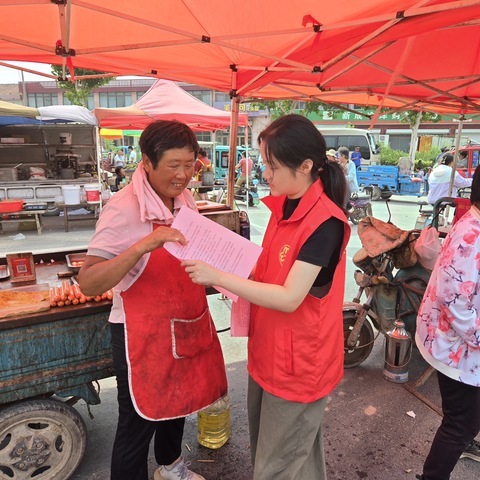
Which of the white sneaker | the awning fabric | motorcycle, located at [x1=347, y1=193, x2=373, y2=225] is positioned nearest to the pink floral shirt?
the awning fabric

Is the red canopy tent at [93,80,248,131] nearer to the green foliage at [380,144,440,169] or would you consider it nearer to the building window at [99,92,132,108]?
the green foliage at [380,144,440,169]

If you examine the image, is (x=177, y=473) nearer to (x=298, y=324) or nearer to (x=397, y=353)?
(x=298, y=324)

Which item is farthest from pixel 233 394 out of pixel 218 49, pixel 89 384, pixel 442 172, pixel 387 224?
pixel 442 172

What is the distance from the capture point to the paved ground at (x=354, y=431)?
221 centimetres

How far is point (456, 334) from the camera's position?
5.45ft

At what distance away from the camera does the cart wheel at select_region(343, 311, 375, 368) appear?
3.18 metres

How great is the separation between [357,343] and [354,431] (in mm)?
783

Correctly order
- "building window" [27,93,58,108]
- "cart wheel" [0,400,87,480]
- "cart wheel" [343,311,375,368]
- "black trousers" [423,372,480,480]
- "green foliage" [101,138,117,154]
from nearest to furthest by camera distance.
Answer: "black trousers" [423,372,480,480]
"cart wheel" [0,400,87,480]
"cart wheel" [343,311,375,368]
"green foliage" [101,138,117,154]
"building window" [27,93,58,108]

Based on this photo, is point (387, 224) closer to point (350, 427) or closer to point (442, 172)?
point (350, 427)

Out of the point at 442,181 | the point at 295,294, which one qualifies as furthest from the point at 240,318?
the point at 442,181

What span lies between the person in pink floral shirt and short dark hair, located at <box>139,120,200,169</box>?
1.19m

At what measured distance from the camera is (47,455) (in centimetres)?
194

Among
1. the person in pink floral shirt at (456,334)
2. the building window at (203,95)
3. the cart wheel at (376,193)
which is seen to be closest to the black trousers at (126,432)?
the person in pink floral shirt at (456,334)

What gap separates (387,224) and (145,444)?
2357 millimetres
